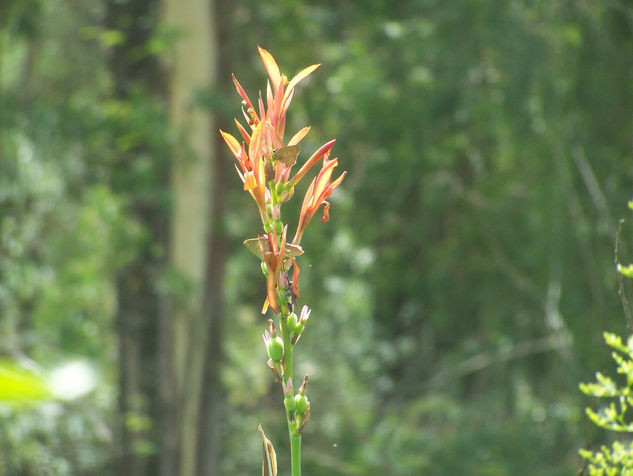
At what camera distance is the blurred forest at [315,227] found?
4.48 metres

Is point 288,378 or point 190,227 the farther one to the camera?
point 190,227

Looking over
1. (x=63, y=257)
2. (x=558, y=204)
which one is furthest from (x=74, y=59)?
(x=558, y=204)

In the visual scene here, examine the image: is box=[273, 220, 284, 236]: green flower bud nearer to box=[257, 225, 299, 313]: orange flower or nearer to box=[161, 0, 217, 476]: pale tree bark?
box=[257, 225, 299, 313]: orange flower

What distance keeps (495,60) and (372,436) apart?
2.30 m

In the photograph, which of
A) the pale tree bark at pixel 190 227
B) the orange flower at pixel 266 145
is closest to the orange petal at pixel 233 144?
the orange flower at pixel 266 145

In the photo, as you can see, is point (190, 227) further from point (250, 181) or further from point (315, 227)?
point (250, 181)

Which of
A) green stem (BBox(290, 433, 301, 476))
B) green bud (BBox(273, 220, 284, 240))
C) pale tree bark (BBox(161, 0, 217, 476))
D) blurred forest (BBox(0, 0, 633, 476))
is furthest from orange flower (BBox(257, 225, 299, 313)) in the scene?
pale tree bark (BBox(161, 0, 217, 476))

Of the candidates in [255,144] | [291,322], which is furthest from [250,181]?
[291,322]

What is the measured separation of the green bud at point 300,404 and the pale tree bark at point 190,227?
160 inches

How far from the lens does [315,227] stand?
5.07 meters

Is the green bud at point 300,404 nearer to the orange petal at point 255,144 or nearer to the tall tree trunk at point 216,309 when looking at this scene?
the orange petal at point 255,144

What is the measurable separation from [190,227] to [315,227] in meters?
0.75

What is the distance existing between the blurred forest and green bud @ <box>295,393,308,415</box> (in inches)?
131

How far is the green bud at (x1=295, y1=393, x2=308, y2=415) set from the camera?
2.60 feet
